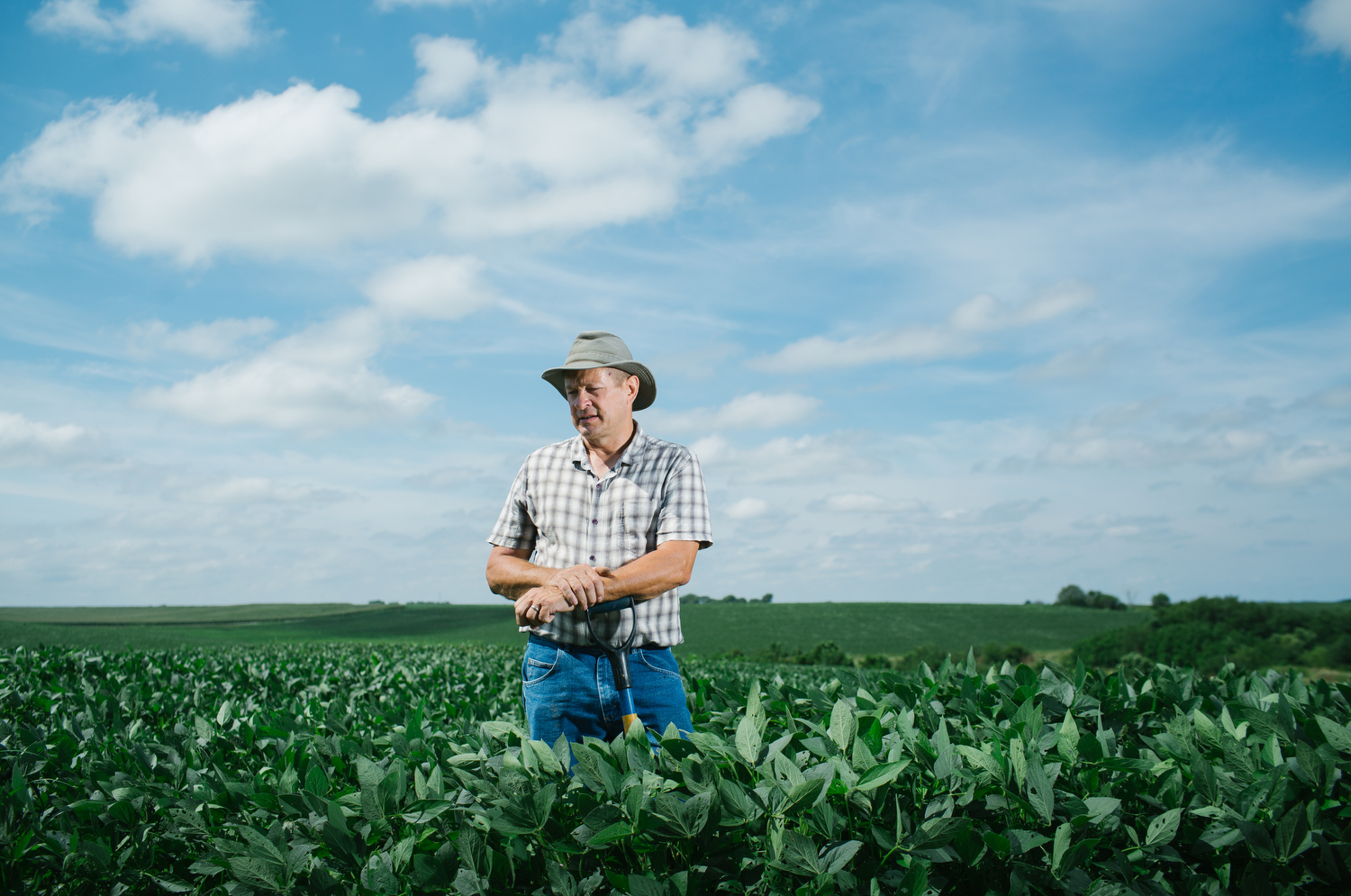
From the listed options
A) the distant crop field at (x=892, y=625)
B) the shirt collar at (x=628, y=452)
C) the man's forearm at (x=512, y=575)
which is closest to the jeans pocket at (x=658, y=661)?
the man's forearm at (x=512, y=575)

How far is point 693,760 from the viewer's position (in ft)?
8.04

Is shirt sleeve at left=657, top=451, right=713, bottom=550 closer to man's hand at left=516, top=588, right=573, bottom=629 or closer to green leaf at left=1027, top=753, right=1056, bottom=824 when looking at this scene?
man's hand at left=516, top=588, right=573, bottom=629

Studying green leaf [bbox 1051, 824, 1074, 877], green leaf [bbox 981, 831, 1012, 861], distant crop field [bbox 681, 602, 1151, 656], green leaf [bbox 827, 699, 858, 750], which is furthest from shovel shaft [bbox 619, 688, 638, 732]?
distant crop field [bbox 681, 602, 1151, 656]

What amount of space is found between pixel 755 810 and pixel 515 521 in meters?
2.17

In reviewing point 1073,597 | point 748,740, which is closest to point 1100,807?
point 748,740

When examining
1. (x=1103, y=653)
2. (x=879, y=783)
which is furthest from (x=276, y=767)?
(x=1103, y=653)

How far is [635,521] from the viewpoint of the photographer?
12.3ft

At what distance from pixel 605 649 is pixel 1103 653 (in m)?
35.2

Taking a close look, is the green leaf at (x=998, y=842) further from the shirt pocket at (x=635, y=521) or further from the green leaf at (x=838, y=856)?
the shirt pocket at (x=635, y=521)

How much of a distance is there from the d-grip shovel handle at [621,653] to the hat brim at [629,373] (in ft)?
3.56

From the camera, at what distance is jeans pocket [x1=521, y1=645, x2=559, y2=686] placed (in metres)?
3.60

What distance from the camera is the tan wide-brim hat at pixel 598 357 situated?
3.63 metres

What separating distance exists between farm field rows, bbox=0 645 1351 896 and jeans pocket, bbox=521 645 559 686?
0.94 feet

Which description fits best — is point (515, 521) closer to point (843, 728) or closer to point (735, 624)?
point (843, 728)
